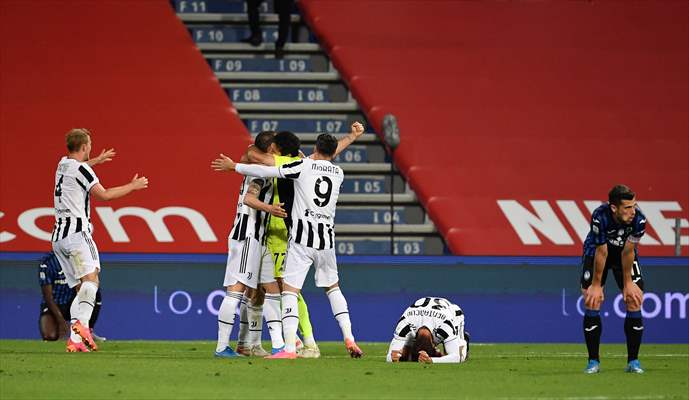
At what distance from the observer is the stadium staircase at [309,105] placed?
20844mm

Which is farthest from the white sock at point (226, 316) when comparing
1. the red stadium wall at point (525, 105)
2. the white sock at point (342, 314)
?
the red stadium wall at point (525, 105)

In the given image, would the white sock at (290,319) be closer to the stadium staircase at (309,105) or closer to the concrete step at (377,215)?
the stadium staircase at (309,105)

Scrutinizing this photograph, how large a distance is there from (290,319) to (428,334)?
49.3 inches

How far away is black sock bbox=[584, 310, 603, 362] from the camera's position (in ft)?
38.4

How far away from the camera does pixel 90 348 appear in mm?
14461

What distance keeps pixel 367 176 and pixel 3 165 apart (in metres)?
5.20

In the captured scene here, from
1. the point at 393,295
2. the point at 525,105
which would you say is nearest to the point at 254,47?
the point at 525,105

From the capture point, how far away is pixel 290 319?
13.1 meters

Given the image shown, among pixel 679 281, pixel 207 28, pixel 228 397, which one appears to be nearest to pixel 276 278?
pixel 228 397

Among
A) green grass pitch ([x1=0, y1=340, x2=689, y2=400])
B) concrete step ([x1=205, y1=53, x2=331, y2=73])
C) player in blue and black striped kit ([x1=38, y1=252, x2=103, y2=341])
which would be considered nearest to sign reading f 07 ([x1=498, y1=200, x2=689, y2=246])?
concrete step ([x1=205, y1=53, x2=331, y2=73])

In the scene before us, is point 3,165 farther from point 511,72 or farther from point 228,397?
point 228,397

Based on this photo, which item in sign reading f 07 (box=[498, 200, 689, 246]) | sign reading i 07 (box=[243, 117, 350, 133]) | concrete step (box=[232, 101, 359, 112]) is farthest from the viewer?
concrete step (box=[232, 101, 359, 112])

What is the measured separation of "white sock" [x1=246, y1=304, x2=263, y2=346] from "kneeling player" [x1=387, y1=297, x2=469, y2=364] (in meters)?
1.53

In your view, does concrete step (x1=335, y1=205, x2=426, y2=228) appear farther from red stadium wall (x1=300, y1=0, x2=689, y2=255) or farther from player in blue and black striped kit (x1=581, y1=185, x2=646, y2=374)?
player in blue and black striped kit (x1=581, y1=185, x2=646, y2=374)
